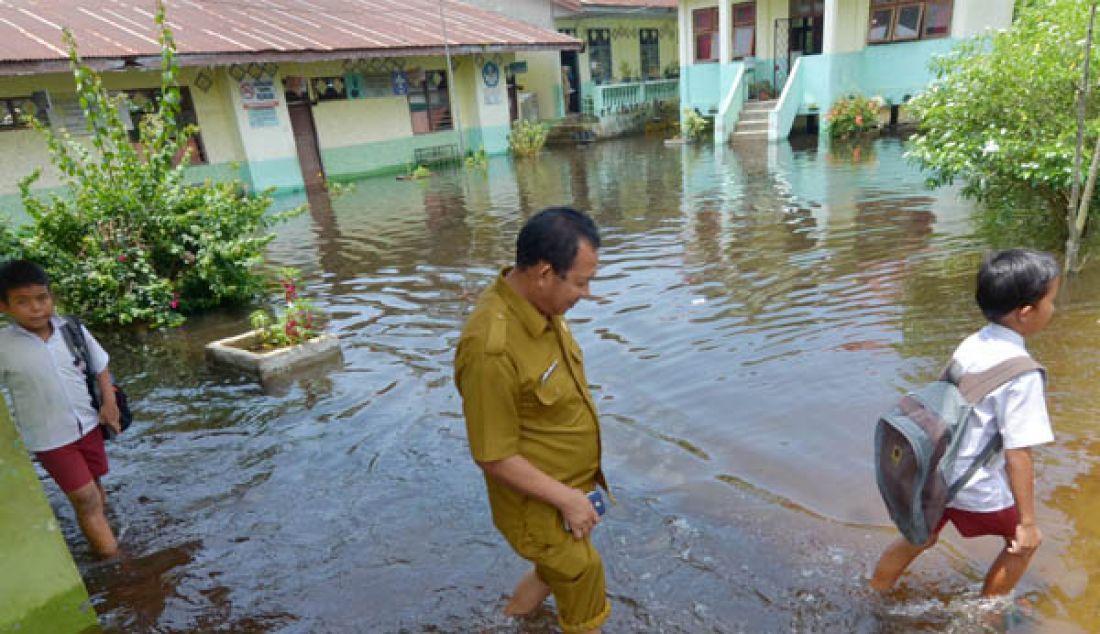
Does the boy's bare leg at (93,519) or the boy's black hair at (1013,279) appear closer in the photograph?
the boy's black hair at (1013,279)

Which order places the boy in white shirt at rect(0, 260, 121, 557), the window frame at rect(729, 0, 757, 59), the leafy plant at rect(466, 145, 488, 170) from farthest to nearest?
the window frame at rect(729, 0, 757, 59) < the leafy plant at rect(466, 145, 488, 170) < the boy in white shirt at rect(0, 260, 121, 557)

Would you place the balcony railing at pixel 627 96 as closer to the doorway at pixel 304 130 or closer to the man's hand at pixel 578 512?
the doorway at pixel 304 130

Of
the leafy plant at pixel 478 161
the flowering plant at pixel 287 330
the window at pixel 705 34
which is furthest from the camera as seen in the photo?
the window at pixel 705 34

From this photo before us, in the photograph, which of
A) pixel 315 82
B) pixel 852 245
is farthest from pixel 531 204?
pixel 315 82

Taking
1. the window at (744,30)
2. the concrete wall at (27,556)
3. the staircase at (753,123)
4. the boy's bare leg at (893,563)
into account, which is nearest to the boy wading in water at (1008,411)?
the boy's bare leg at (893,563)

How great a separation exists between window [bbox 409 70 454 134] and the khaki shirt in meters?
21.4

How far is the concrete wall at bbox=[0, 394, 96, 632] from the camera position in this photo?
2799 millimetres

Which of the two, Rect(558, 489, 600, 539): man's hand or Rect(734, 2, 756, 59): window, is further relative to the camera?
Rect(734, 2, 756, 59): window

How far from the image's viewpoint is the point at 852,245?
28.3ft

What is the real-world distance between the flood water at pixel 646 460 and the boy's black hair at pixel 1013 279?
4.38 feet

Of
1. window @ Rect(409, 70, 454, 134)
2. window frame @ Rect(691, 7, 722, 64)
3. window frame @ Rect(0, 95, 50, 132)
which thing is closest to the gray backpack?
window frame @ Rect(0, 95, 50, 132)

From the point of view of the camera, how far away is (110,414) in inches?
143

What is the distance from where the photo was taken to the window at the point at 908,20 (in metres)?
19.9

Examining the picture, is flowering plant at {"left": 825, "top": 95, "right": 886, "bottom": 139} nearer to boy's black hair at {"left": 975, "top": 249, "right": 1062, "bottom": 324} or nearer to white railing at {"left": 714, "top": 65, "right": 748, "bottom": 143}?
white railing at {"left": 714, "top": 65, "right": 748, "bottom": 143}
